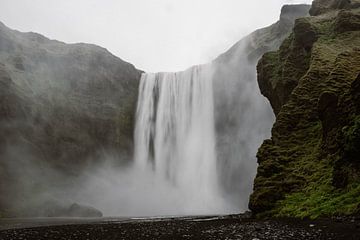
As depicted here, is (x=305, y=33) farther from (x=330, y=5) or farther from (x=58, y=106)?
(x=58, y=106)

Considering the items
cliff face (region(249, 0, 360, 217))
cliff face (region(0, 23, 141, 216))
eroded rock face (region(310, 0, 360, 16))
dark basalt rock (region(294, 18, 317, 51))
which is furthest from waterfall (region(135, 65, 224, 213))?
dark basalt rock (region(294, 18, 317, 51))

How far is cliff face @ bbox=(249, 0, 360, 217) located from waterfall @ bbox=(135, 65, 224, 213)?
2742cm

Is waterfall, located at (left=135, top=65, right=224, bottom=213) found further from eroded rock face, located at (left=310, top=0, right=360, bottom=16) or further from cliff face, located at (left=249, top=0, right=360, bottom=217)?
eroded rock face, located at (left=310, top=0, right=360, bottom=16)

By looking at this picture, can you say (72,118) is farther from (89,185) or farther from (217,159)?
(217,159)

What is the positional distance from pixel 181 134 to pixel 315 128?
44.1 m

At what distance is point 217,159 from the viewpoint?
2739 inches

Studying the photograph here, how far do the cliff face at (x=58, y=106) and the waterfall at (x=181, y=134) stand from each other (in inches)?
141

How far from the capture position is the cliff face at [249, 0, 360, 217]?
21172mm

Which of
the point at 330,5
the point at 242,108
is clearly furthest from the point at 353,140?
the point at 242,108

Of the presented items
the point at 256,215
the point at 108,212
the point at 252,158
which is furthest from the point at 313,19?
the point at 108,212

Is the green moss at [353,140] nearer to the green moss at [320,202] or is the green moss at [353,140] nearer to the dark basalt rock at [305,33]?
the green moss at [320,202]

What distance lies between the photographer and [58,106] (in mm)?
73000

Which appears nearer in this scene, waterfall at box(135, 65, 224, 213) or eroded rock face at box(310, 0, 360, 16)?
eroded rock face at box(310, 0, 360, 16)

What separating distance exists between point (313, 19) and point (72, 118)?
155 ft
